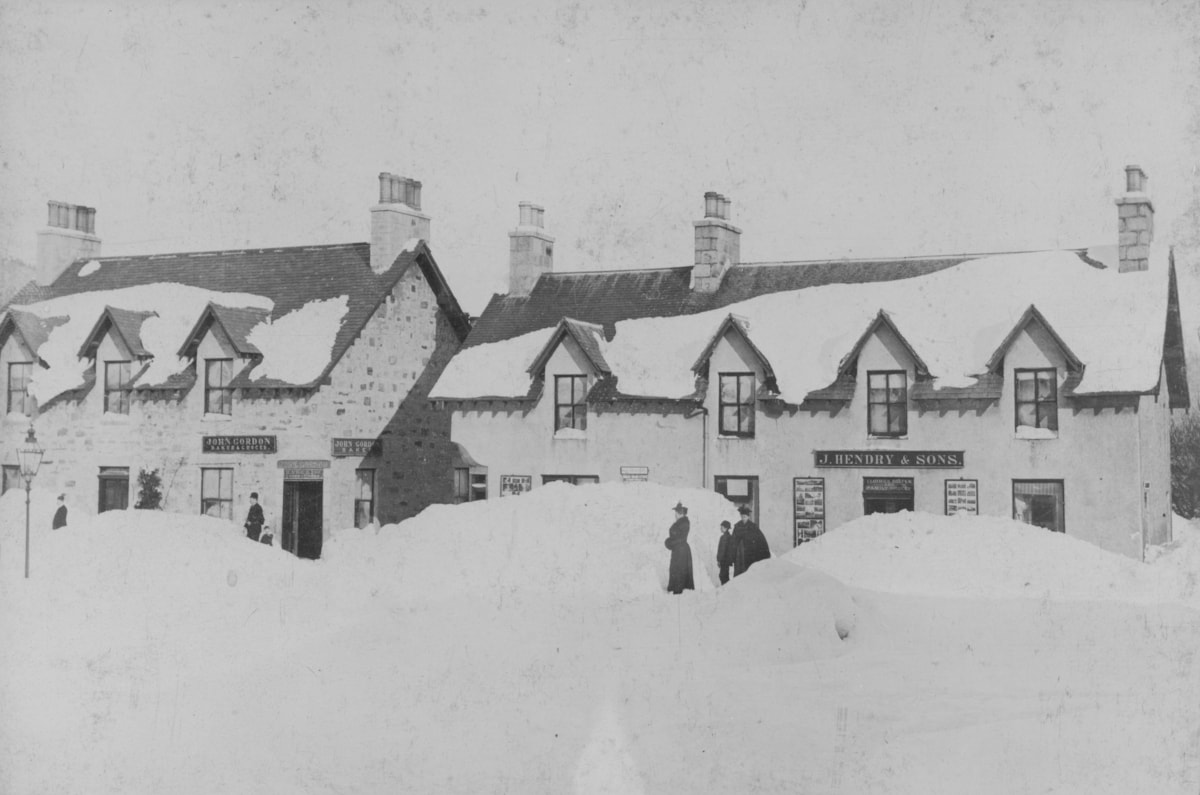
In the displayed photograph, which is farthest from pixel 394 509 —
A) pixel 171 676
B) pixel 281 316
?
pixel 171 676

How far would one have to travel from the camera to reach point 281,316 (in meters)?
28.9

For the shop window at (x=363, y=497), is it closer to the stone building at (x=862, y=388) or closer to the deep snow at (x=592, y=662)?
the stone building at (x=862, y=388)

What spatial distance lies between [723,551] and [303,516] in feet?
34.8

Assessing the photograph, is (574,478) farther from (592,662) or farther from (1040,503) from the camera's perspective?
(592,662)

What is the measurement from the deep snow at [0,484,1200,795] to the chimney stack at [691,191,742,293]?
7.22 metres

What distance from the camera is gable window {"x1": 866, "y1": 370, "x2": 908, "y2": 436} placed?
24.8m

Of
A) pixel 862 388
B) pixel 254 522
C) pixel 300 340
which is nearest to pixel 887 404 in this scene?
pixel 862 388

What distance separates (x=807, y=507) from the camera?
82.2 feet

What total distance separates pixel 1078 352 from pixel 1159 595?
604 centimetres

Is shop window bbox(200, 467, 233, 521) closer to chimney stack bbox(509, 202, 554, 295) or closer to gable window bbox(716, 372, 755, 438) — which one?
chimney stack bbox(509, 202, 554, 295)

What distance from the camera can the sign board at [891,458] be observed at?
2417cm

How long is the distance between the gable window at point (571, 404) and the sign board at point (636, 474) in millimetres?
1439

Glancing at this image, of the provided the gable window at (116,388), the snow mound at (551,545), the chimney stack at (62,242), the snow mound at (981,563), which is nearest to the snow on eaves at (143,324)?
the gable window at (116,388)

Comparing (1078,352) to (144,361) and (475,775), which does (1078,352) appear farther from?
(144,361)
